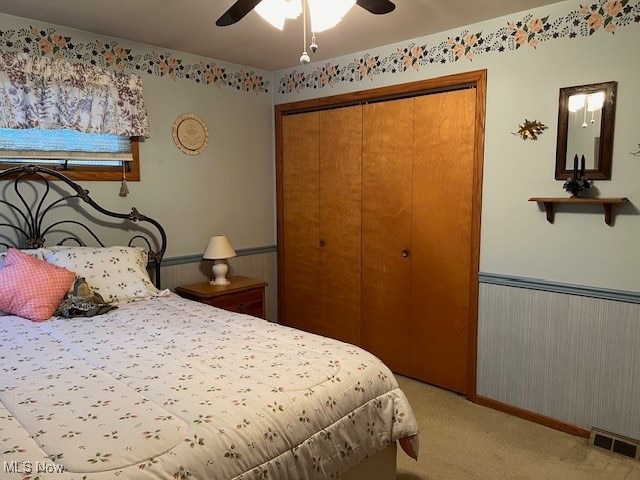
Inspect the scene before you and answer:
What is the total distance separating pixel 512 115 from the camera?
280cm

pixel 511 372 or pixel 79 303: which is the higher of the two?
pixel 79 303

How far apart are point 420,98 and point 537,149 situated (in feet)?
2.83

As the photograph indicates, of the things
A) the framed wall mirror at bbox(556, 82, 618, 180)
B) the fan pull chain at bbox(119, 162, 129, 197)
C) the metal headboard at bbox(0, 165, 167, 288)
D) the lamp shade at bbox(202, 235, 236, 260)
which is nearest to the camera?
the framed wall mirror at bbox(556, 82, 618, 180)

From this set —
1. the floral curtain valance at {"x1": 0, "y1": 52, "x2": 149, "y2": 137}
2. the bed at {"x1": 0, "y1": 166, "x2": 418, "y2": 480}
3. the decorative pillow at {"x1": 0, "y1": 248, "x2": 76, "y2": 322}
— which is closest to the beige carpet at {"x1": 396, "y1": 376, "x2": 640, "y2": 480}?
the bed at {"x1": 0, "y1": 166, "x2": 418, "y2": 480}

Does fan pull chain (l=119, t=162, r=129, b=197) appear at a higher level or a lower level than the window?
lower

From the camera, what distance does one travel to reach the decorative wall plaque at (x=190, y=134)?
11.5 ft

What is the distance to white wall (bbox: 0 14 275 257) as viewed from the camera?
10.3 feet

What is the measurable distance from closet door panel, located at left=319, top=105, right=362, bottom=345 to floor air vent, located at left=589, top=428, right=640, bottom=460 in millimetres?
1684

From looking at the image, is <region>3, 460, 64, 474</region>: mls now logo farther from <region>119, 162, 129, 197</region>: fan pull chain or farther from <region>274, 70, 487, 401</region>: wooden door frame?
<region>274, 70, 487, 401</region>: wooden door frame

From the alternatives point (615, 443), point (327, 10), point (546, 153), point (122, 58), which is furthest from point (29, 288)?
point (615, 443)

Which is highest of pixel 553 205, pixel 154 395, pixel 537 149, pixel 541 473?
pixel 537 149

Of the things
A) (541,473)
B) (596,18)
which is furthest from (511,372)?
(596,18)

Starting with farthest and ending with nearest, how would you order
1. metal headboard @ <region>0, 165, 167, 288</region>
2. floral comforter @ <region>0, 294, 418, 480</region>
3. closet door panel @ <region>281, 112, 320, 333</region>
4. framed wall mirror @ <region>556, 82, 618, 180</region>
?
closet door panel @ <region>281, 112, 320, 333</region> → metal headboard @ <region>0, 165, 167, 288</region> → framed wall mirror @ <region>556, 82, 618, 180</region> → floral comforter @ <region>0, 294, 418, 480</region>

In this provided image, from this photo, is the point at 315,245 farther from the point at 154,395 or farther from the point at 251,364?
the point at 154,395
